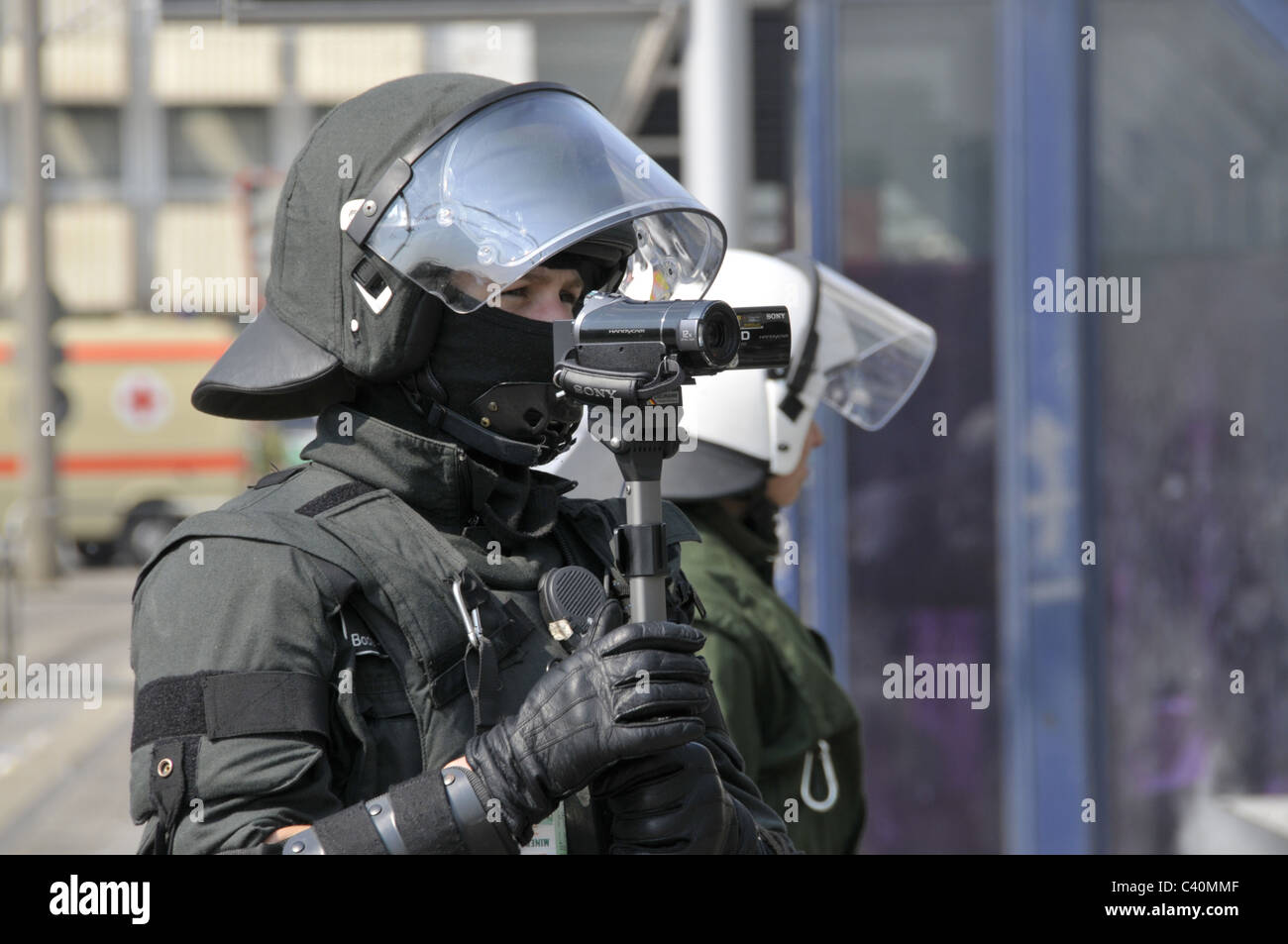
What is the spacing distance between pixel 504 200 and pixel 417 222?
94 millimetres

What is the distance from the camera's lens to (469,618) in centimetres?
147

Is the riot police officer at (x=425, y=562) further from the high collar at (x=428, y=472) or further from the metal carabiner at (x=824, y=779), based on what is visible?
the metal carabiner at (x=824, y=779)

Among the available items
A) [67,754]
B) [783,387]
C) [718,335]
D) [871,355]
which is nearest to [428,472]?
[718,335]

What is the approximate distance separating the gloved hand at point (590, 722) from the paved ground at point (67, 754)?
2291mm

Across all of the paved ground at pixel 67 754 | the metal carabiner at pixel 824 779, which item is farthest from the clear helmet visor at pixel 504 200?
the paved ground at pixel 67 754

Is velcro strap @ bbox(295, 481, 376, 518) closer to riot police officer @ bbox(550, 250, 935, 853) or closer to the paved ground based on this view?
riot police officer @ bbox(550, 250, 935, 853)

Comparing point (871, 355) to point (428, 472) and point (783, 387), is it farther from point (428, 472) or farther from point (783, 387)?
point (428, 472)

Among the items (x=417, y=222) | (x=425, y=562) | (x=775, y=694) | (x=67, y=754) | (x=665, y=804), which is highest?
(x=417, y=222)

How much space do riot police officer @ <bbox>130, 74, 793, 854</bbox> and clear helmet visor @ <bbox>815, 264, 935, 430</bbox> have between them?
1174mm

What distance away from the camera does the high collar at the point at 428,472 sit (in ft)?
5.21

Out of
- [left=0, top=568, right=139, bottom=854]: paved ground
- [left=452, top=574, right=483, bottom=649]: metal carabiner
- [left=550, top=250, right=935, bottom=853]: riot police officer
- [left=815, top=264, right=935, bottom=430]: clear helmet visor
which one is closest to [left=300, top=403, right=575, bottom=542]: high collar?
[left=452, top=574, right=483, bottom=649]: metal carabiner

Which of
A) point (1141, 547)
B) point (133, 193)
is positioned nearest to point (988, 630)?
point (1141, 547)

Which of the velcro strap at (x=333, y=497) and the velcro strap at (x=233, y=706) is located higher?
the velcro strap at (x=333, y=497)
